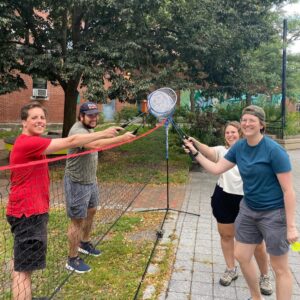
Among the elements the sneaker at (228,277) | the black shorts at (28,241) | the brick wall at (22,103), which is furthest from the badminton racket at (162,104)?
the brick wall at (22,103)

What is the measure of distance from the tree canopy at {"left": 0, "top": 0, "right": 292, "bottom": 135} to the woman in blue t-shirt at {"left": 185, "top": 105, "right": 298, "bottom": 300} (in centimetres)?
631

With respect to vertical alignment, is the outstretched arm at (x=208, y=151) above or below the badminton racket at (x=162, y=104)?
below

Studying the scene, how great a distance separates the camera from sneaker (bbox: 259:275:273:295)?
12.6ft

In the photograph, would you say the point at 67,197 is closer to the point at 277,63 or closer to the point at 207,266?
the point at 207,266

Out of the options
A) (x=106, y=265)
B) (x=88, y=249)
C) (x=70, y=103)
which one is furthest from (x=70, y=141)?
(x=70, y=103)

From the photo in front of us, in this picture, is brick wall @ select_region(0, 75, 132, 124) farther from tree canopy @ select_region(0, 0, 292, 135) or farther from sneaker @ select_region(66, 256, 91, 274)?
sneaker @ select_region(66, 256, 91, 274)

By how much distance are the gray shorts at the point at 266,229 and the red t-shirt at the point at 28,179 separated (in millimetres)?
1705

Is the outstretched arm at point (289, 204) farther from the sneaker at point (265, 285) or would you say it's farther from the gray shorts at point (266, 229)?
the sneaker at point (265, 285)

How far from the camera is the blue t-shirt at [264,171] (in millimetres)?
2975

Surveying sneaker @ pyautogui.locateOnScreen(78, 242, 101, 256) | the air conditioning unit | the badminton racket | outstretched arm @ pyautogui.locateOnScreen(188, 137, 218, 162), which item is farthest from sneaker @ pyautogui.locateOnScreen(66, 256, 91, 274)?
the air conditioning unit

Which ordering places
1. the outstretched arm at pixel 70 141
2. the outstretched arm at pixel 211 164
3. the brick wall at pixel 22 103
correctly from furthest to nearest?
the brick wall at pixel 22 103 < the outstretched arm at pixel 211 164 < the outstretched arm at pixel 70 141

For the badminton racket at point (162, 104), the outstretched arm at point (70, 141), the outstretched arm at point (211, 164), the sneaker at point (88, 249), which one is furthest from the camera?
the badminton racket at point (162, 104)

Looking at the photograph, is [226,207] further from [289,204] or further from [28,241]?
[28,241]

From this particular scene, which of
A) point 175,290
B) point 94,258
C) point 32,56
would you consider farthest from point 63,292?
point 32,56
